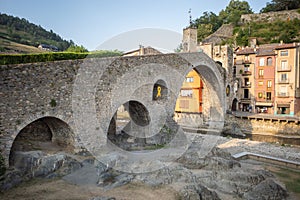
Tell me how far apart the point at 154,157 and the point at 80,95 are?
16.1 feet

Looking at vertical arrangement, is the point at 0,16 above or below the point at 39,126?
above

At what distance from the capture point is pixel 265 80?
31797 millimetres

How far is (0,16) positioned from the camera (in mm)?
58531

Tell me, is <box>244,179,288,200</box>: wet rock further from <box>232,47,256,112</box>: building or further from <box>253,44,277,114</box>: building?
<box>232,47,256,112</box>: building

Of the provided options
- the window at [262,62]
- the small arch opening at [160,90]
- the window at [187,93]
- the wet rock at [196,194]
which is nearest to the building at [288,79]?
the window at [262,62]

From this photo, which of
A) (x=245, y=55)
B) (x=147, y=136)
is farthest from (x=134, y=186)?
(x=245, y=55)

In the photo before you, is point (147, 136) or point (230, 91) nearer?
point (147, 136)

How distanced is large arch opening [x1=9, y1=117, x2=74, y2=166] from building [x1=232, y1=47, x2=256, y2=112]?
26865 mm

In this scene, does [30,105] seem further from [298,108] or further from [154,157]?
[298,108]

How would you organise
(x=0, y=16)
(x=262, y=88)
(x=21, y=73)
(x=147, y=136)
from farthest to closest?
(x=0, y=16)
(x=262, y=88)
(x=147, y=136)
(x=21, y=73)

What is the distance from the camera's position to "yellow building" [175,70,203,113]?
103 feet

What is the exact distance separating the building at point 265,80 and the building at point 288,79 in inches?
25.2

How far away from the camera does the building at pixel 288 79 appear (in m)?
29.4

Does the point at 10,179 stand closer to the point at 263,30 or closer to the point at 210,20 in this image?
the point at 263,30
